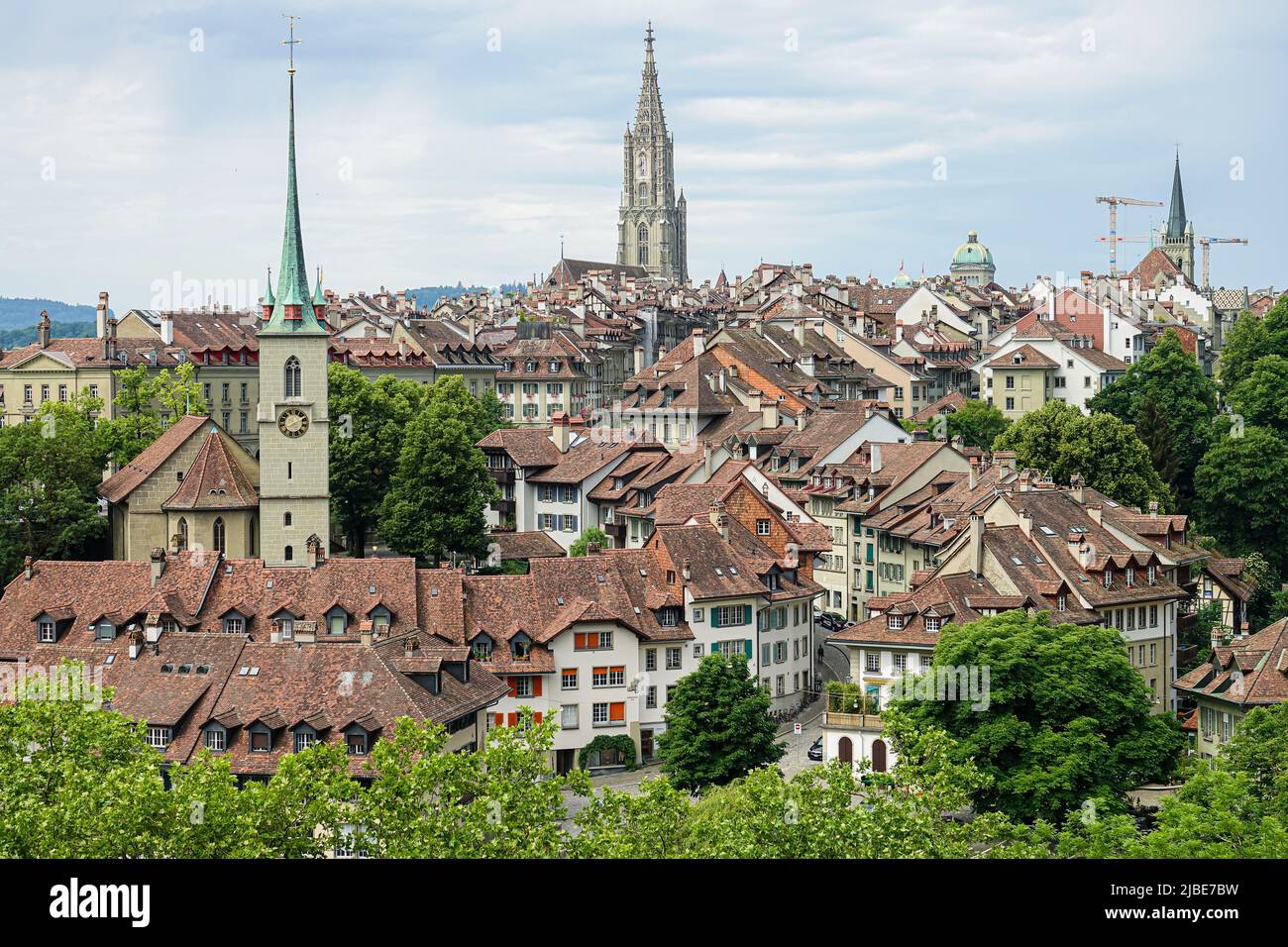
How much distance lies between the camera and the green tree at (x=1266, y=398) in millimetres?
102500

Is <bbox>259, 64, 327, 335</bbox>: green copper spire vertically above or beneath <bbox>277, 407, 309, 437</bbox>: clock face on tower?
above

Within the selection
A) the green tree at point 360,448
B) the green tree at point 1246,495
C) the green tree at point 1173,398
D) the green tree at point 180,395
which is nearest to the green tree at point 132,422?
the green tree at point 180,395

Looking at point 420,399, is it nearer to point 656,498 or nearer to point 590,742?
point 656,498

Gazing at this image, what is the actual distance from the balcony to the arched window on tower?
2627cm

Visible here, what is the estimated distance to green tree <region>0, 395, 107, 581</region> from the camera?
74.4 meters

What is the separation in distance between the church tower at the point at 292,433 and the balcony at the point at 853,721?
23.2 meters

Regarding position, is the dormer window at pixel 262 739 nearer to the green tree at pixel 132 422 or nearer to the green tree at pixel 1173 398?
the green tree at pixel 132 422

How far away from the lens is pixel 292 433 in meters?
72.1

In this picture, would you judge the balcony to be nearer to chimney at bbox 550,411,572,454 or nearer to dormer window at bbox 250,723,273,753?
dormer window at bbox 250,723,273,753

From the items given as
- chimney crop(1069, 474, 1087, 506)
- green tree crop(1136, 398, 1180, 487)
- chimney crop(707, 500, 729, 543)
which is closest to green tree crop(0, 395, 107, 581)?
chimney crop(707, 500, 729, 543)

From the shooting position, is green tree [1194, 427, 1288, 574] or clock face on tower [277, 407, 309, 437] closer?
clock face on tower [277, 407, 309, 437]

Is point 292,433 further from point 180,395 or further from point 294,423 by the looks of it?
point 180,395
